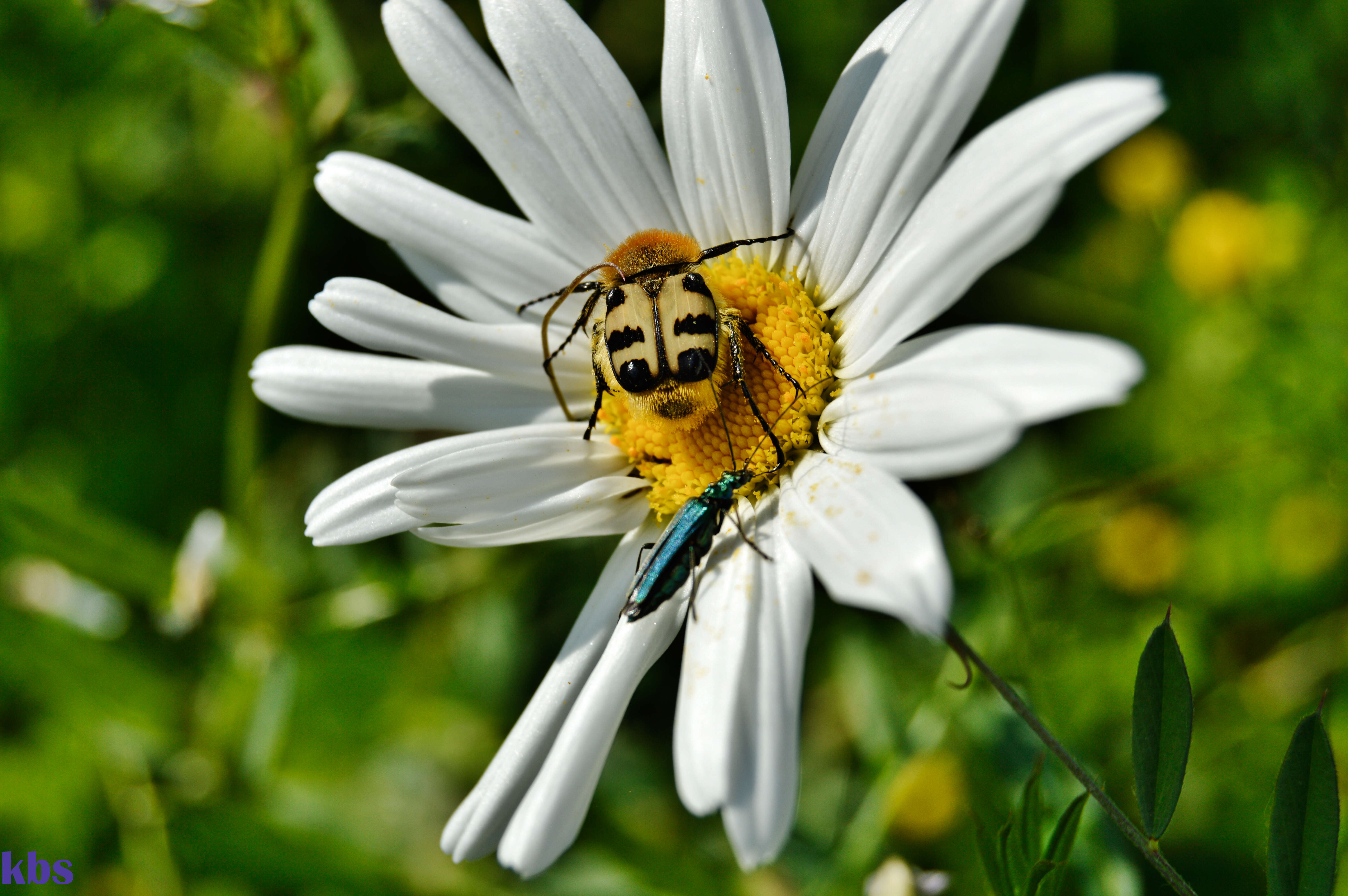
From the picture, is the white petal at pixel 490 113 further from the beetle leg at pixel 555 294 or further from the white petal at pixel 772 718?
the white petal at pixel 772 718

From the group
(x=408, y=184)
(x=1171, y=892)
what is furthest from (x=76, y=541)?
(x=1171, y=892)

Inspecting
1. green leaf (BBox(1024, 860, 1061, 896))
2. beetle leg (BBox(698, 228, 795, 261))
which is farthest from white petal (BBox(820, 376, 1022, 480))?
green leaf (BBox(1024, 860, 1061, 896))

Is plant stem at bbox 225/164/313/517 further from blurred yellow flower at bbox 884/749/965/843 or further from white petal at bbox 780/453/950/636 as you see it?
blurred yellow flower at bbox 884/749/965/843

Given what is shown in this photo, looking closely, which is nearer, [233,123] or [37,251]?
[37,251]

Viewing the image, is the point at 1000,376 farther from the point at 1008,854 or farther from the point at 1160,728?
the point at 1008,854

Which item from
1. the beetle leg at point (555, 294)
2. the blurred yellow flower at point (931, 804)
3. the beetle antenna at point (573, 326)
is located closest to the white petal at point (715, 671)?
the beetle antenna at point (573, 326)

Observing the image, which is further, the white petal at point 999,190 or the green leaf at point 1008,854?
the green leaf at point 1008,854

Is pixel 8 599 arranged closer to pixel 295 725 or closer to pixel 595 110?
pixel 295 725
